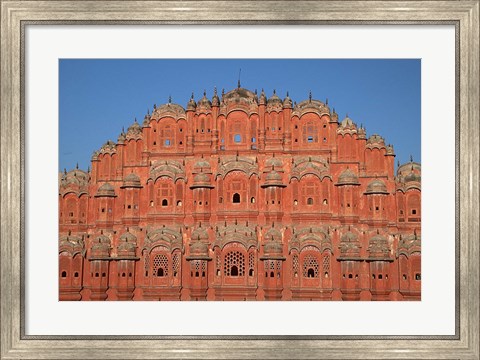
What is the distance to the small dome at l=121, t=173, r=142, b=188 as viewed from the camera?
9.77 m

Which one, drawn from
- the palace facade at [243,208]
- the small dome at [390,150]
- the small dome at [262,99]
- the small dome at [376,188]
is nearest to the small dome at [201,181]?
the palace facade at [243,208]

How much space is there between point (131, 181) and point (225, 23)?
3964mm

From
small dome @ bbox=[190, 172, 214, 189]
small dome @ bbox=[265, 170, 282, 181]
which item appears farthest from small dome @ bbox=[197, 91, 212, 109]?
small dome @ bbox=[265, 170, 282, 181]

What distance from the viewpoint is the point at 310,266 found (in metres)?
9.55

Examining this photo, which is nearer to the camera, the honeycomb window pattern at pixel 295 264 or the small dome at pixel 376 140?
the small dome at pixel 376 140

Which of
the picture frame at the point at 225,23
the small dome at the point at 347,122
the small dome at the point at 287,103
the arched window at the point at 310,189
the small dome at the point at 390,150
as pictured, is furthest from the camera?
the small dome at the point at 287,103

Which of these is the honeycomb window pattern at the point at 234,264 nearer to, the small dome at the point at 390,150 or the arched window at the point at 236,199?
the arched window at the point at 236,199

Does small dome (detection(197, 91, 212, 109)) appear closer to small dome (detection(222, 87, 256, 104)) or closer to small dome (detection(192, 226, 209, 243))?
small dome (detection(222, 87, 256, 104))

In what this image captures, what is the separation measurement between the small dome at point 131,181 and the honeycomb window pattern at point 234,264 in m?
1.90

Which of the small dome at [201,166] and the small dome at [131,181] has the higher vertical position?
the small dome at [201,166]

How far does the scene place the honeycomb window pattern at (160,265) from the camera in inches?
373

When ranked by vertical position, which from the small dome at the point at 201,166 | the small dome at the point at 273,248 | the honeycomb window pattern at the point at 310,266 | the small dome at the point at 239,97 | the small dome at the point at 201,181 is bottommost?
the honeycomb window pattern at the point at 310,266

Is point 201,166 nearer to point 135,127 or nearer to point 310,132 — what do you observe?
point 135,127

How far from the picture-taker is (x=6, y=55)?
661cm
